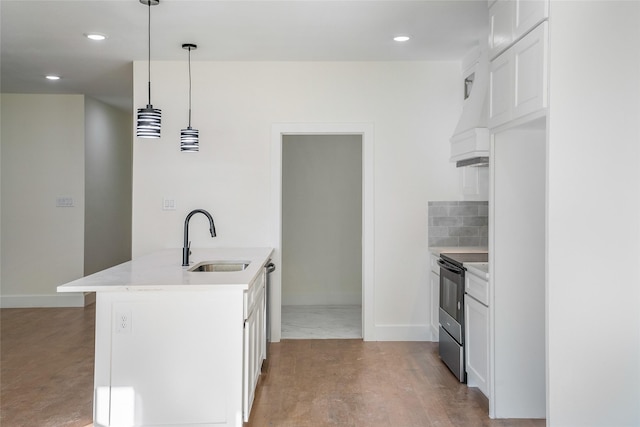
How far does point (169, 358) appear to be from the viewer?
272cm

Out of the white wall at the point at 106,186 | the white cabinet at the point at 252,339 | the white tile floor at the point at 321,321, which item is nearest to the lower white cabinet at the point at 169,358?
the white cabinet at the point at 252,339

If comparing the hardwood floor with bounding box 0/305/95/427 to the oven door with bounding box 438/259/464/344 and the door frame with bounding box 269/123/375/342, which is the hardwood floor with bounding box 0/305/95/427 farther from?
the oven door with bounding box 438/259/464/344

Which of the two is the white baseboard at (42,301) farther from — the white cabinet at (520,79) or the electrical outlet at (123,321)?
the white cabinet at (520,79)

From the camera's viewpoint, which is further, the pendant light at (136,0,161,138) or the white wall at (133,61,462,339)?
the white wall at (133,61,462,339)

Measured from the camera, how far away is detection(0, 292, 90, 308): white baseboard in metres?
6.25

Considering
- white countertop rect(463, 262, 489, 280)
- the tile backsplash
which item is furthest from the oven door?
the tile backsplash

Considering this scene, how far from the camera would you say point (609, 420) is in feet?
7.83

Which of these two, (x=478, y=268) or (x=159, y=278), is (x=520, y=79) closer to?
(x=478, y=268)

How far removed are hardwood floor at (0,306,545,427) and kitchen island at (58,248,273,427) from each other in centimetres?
47

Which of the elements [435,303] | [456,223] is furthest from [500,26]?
[435,303]

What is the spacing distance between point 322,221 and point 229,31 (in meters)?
3.17

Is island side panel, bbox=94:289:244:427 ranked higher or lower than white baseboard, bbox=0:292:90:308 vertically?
higher

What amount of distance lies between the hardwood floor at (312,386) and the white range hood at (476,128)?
1627 mm

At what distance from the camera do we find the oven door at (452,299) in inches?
146
